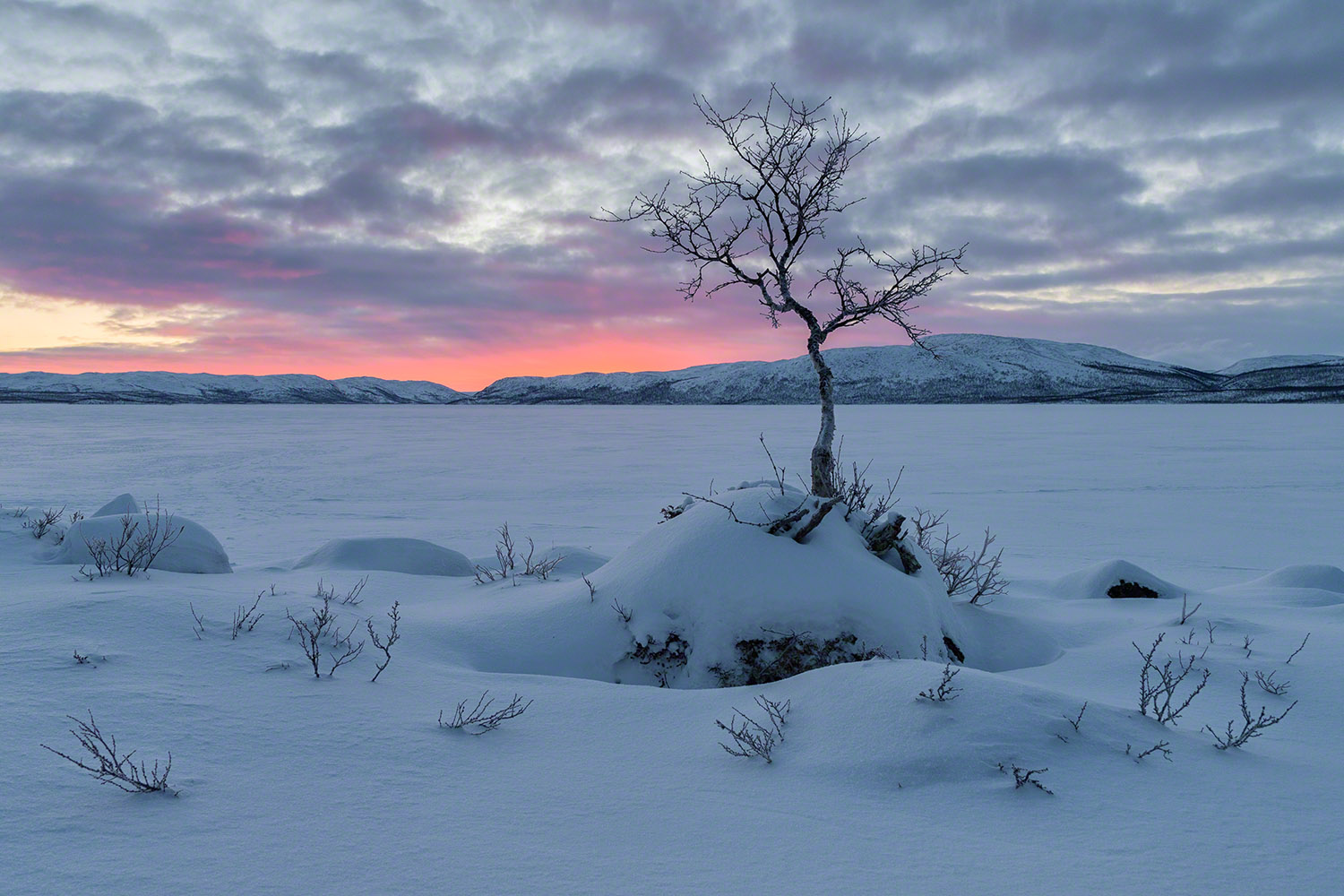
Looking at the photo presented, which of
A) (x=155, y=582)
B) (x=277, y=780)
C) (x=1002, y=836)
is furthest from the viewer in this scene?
(x=155, y=582)

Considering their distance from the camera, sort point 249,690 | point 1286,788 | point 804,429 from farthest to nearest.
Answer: point 804,429 → point 249,690 → point 1286,788

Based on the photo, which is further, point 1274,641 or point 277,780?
point 1274,641

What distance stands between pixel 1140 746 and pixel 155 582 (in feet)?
23.3

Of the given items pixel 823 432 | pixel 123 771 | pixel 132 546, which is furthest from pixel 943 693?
pixel 132 546

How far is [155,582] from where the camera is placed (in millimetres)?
6027

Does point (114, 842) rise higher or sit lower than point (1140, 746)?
higher

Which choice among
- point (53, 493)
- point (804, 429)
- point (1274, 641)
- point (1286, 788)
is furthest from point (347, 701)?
point (804, 429)

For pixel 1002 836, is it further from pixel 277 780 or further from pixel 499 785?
pixel 277 780

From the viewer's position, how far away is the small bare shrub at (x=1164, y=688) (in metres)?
3.70

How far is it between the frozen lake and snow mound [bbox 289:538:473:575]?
2434 mm

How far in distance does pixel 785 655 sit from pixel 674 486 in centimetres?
1678

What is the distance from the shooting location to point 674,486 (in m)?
22.0

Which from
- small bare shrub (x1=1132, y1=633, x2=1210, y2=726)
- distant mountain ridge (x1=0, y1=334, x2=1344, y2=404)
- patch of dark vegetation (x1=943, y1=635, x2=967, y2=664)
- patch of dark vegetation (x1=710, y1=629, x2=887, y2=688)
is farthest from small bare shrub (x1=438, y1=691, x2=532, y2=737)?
distant mountain ridge (x1=0, y1=334, x2=1344, y2=404)

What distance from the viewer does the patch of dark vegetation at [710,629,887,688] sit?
204 inches
